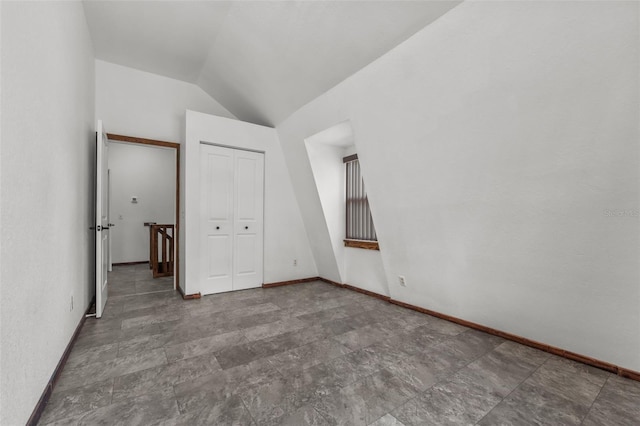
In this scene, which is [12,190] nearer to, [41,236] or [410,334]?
[41,236]

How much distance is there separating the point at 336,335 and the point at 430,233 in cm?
144

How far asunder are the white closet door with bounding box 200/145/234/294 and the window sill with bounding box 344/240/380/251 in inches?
71.7

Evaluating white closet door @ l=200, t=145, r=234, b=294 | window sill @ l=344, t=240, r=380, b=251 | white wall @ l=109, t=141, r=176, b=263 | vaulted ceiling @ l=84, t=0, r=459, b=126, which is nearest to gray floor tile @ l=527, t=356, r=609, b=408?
window sill @ l=344, t=240, r=380, b=251

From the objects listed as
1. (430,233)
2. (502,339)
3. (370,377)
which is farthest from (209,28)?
(502,339)

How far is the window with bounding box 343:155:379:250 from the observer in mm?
4199

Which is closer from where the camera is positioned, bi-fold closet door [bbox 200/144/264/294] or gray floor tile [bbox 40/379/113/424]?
gray floor tile [bbox 40/379/113/424]

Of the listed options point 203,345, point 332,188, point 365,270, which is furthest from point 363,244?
point 203,345

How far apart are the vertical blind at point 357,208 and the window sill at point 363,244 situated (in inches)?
4.1

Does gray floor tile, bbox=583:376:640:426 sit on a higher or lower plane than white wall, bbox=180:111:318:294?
lower

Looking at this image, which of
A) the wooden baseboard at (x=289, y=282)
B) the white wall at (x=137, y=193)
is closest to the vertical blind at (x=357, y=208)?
the wooden baseboard at (x=289, y=282)

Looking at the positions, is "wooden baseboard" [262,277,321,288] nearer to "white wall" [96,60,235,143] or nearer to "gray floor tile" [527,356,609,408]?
"white wall" [96,60,235,143]

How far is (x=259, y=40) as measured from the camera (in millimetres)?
3064

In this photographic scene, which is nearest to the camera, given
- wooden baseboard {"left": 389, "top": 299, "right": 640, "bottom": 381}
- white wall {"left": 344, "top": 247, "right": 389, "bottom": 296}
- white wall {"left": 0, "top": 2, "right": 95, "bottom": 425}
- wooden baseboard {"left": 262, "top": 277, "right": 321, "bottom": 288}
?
white wall {"left": 0, "top": 2, "right": 95, "bottom": 425}

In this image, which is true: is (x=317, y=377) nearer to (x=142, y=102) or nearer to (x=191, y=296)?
(x=191, y=296)
